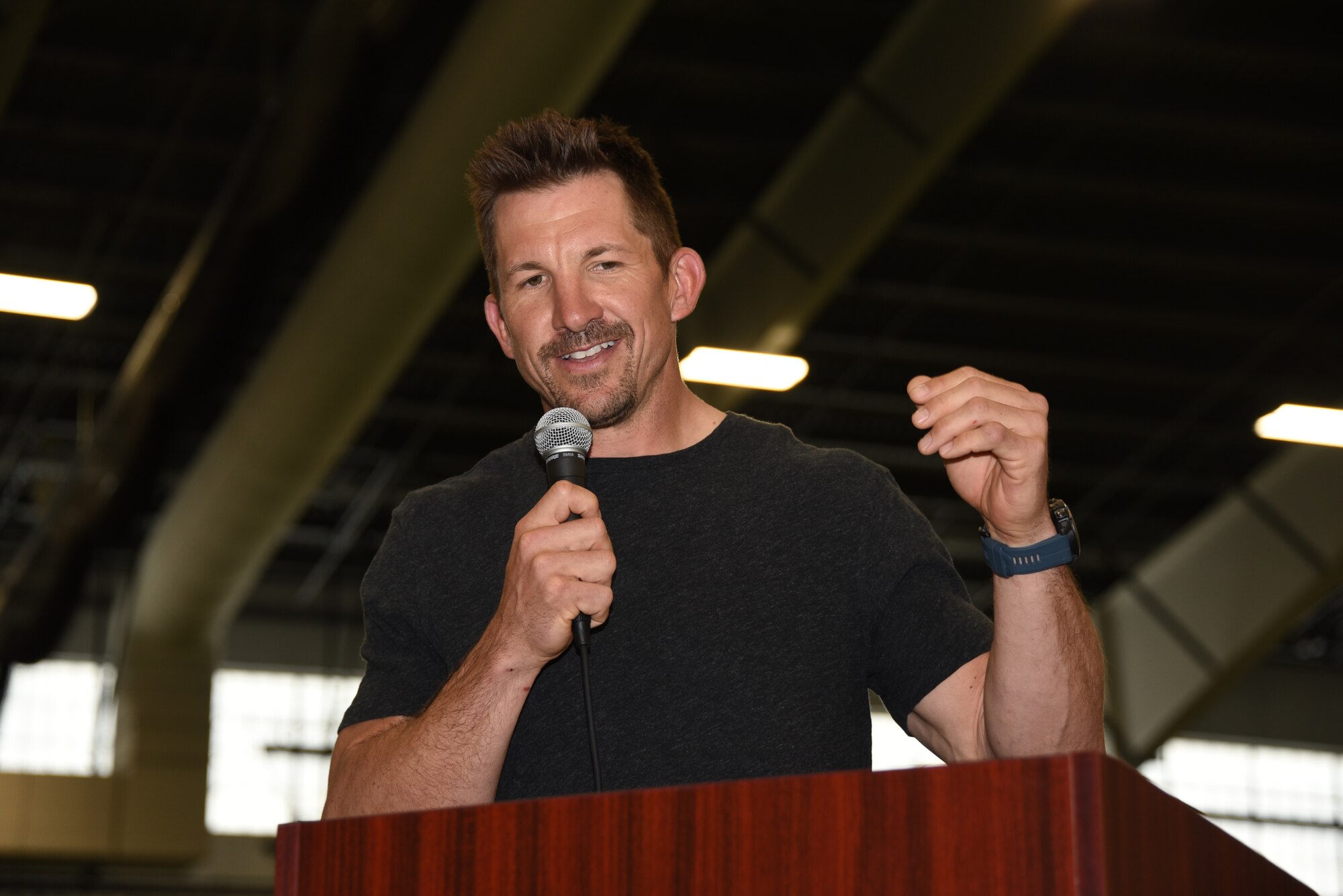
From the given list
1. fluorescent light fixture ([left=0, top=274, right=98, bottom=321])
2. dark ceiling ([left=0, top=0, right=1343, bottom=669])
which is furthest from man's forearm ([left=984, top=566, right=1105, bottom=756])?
fluorescent light fixture ([left=0, top=274, right=98, bottom=321])

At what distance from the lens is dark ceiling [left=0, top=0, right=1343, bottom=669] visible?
8008 millimetres

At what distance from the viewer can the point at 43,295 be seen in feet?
25.2

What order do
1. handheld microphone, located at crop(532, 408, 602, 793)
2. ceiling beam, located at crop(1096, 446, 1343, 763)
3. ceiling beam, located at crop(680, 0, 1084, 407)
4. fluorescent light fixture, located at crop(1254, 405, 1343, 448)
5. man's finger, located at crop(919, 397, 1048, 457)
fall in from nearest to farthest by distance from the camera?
man's finger, located at crop(919, 397, 1048, 457) → handheld microphone, located at crop(532, 408, 602, 793) → ceiling beam, located at crop(680, 0, 1084, 407) → fluorescent light fixture, located at crop(1254, 405, 1343, 448) → ceiling beam, located at crop(1096, 446, 1343, 763)

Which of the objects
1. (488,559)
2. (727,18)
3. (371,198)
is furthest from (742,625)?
(727,18)

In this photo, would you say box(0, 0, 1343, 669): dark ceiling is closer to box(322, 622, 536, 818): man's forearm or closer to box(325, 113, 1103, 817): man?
box(325, 113, 1103, 817): man

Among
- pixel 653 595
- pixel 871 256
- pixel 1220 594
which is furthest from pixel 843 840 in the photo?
pixel 1220 594

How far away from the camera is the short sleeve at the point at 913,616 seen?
1.96 meters

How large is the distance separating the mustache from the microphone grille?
166 mm

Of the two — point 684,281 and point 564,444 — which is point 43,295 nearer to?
point 684,281

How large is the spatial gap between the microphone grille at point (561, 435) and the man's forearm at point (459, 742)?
243mm

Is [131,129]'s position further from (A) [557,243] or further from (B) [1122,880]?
(B) [1122,880]

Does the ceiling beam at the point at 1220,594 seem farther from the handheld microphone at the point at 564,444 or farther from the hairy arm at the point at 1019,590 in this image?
the handheld microphone at the point at 564,444

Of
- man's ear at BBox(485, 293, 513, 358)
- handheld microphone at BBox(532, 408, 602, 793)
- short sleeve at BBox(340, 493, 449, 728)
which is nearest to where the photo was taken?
handheld microphone at BBox(532, 408, 602, 793)

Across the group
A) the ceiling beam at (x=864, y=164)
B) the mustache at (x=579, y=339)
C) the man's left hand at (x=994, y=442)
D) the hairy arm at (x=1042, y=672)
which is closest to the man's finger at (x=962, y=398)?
the man's left hand at (x=994, y=442)
